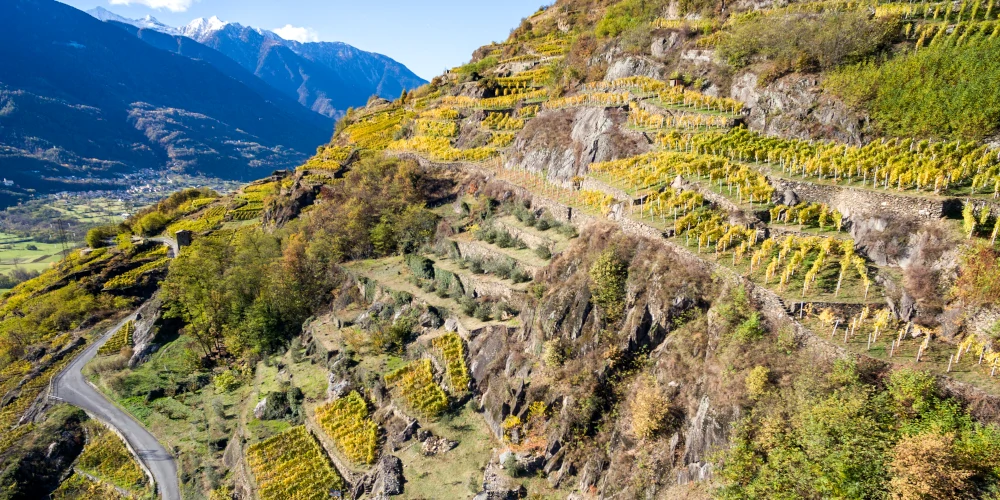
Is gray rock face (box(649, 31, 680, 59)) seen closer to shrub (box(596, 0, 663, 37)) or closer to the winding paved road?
shrub (box(596, 0, 663, 37))

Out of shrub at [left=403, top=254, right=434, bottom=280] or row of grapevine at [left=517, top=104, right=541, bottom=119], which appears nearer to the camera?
shrub at [left=403, top=254, right=434, bottom=280]

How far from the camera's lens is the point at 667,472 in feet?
54.3

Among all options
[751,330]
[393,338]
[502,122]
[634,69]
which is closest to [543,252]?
[393,338]

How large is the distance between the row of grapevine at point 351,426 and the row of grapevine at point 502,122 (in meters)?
29.4

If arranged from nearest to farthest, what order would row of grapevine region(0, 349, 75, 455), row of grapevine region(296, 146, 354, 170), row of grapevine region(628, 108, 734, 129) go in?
1. row of grapevine region(628, 108, 734, 129)
2. row of grapevine region(0, 349, 75, 455)
3. row of grapevine region(296, 146, 354, 170)

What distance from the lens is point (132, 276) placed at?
61.7 m

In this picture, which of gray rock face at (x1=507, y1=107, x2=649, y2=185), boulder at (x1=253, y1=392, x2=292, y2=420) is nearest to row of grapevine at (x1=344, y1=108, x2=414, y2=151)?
gray rock face at (x1=507, y1=107, x2=649, y2=185)

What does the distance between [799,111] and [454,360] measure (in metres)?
24.2

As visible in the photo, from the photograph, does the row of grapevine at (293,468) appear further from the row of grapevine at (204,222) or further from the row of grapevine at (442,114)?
the row of grapevine at (204,222)

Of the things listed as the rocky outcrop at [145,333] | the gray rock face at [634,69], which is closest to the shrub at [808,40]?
the gray rock face at [634,69]

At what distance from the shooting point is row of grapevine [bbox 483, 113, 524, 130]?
47.3 m

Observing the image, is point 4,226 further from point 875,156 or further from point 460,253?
point 875,156

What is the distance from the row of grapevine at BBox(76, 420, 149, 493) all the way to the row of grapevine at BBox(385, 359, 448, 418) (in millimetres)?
17276

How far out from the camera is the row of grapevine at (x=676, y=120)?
103 feet
